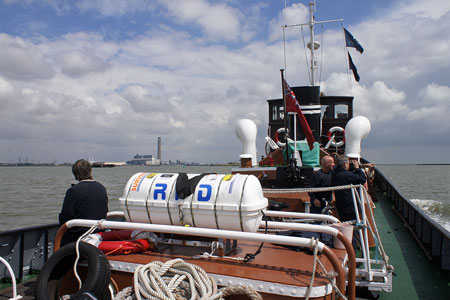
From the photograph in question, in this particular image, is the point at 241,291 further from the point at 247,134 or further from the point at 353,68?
the point at 353,68

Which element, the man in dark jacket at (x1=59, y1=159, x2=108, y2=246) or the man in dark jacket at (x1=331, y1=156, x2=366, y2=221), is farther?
the man in dark jacket at (x1=331, y1=156, x2=366, y2=221)

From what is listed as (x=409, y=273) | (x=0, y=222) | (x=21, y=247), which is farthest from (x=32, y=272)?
(x=0, y=222)

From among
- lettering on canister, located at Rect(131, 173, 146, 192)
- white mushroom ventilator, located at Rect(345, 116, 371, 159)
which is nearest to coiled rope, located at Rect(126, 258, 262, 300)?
lettering on canister, located at Rect(131, 173, 146, 192)

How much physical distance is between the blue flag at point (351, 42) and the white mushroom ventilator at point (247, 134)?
24.9 ft

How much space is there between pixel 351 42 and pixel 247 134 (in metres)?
8.19

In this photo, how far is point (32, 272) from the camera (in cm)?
578

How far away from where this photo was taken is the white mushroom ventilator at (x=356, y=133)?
39.7ft

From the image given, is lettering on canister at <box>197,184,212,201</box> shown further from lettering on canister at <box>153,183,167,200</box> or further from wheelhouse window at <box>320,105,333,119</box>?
wheelhouse window at <box>320,105,333,119</box>

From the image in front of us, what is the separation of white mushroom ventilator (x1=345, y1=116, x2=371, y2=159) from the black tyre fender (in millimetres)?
10258

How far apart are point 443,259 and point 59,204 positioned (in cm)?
1784

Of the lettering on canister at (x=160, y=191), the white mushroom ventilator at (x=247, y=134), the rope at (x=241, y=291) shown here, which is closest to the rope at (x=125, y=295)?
the rope at (x=241, y=291)

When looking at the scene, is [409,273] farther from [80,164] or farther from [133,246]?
[80,164]

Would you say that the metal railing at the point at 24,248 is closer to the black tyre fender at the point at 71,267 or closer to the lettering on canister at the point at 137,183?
the black tyre fender at the point at 71,267

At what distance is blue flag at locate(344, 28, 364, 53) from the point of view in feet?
53.4
